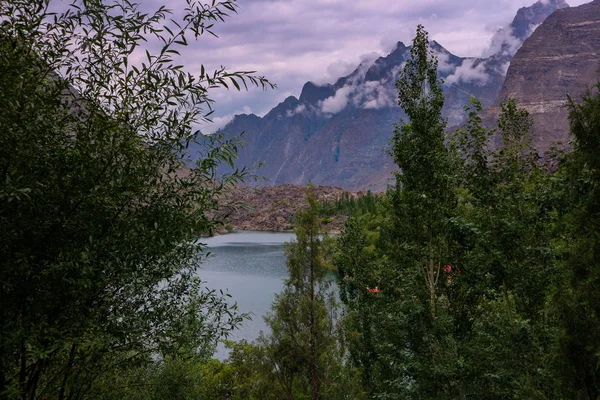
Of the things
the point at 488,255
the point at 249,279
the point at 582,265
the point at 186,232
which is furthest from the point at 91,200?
the point at 249,279

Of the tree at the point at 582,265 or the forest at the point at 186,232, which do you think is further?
the tree at the point at 582,265

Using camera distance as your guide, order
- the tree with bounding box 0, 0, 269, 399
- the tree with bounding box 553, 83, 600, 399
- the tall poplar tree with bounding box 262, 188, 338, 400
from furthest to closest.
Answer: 1. the tall poplar tree with bounding box 262, 188, 338, 400
2. the tree with bounding box 553, 83, 600, 399
3. the tree with bounding box 0, 0, 269, 399

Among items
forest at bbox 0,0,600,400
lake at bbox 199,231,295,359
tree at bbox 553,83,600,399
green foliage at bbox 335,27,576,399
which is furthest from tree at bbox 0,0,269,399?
lake at bbox 199,231,295,359

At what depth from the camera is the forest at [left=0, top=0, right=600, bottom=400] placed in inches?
188

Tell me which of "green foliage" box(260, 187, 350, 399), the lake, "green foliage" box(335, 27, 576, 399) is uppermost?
"green foliage" box(335, 27, 576, 399)

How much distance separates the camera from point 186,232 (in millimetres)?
6004

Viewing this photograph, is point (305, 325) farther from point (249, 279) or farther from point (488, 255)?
point (249, 279)

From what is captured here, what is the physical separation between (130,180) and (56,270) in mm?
1334

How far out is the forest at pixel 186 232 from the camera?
477cm

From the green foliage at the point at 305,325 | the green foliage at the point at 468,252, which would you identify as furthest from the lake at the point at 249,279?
the green foliage at the point at 468,252

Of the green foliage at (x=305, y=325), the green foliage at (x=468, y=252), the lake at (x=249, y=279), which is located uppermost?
the green foliage at (x=468, y=252)

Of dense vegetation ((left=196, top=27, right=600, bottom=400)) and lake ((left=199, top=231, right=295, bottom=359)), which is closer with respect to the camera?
dense vegetation ((left=196, top=27, right=600, bottom=400))

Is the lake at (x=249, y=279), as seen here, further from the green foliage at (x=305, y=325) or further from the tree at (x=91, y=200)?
the tree at (x=91, y=200)

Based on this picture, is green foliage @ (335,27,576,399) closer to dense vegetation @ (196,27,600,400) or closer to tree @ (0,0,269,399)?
dense vegetation @ (196,27,600,400)
